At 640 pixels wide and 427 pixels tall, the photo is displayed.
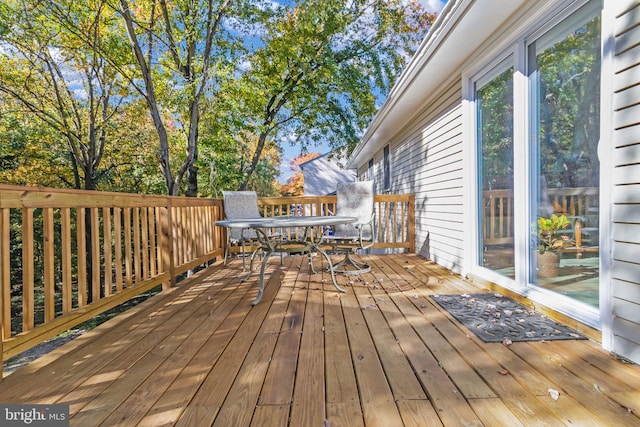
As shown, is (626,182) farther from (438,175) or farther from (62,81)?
(62,81)

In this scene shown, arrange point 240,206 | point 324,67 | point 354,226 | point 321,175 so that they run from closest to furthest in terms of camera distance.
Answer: point 354,226
point 240,206
point 324,67
point 321,175

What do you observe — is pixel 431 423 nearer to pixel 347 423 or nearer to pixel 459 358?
pixel 347 423

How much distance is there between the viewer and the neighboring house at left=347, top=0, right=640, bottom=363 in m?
1.81

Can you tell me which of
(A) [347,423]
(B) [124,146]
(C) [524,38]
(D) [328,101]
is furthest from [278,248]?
(B) [124,146]

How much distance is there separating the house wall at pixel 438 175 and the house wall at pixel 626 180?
1.94 m

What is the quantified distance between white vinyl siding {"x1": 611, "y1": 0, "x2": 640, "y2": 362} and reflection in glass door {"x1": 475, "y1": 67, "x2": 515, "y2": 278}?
1.05 meters

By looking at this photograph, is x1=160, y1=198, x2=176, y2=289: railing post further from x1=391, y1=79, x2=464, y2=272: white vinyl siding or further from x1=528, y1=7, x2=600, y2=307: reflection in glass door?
x1=528, y1=7, x2=600, y2=307: reflection in glass door

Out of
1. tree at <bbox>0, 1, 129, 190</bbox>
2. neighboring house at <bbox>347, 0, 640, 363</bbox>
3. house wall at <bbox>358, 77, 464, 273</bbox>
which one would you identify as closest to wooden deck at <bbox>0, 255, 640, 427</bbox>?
neighboring house at <bbox>347, 0, 640, 363</bbox>

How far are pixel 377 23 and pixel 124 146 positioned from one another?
834 cm

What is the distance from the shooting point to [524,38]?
2711 millimetres

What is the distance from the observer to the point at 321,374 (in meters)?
1.67

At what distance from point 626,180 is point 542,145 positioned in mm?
831

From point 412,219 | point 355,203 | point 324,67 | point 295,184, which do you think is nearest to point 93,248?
point 355,203

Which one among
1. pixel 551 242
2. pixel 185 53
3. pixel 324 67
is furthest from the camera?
pixel 324 67
